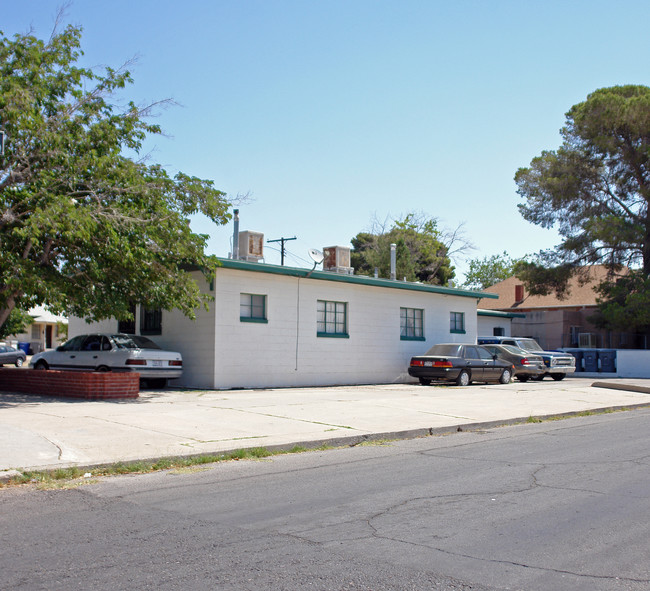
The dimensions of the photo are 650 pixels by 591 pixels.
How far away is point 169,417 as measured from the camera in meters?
12.7

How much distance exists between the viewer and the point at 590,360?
35406mm

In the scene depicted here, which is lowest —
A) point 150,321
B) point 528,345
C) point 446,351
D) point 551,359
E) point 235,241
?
point 551,359

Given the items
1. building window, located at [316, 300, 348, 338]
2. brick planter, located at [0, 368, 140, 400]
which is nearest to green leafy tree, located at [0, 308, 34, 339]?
building window, located at [316, 300, 348, 338]

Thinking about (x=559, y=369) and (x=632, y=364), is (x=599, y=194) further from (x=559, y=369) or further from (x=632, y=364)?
(x=559, y=369)

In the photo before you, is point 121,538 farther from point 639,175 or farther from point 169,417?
point 639,175

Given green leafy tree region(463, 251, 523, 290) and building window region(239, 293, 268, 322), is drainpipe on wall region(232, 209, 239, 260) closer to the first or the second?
building window region(239, 293, 268, 322)

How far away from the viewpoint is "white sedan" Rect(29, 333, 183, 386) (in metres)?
18.5

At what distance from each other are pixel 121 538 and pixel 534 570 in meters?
3.16

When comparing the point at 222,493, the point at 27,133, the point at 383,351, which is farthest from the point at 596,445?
the point at 383,351

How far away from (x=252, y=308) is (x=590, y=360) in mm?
21387

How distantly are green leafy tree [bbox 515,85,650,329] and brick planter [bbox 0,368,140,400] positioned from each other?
27.5m

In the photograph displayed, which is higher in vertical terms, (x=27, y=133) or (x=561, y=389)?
(x=27, y=133)

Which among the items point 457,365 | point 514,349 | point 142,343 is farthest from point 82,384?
point 514,349

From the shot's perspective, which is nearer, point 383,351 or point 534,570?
point 534,570
